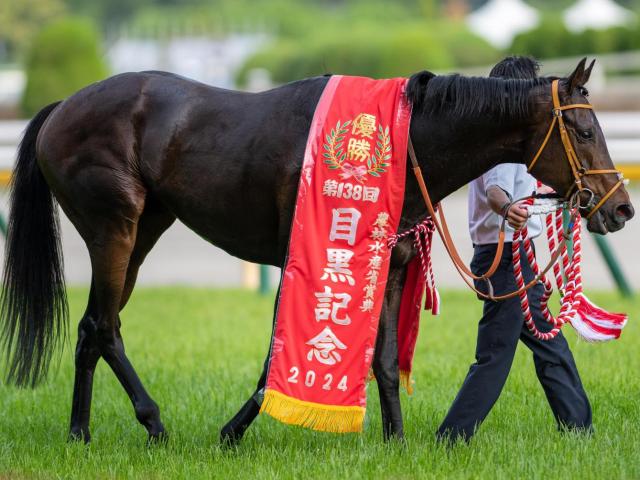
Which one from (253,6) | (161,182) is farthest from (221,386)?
(253,6)

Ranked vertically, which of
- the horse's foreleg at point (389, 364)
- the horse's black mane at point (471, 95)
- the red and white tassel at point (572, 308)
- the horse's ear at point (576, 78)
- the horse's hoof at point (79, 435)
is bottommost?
the horse's hoof at point (79, 435)

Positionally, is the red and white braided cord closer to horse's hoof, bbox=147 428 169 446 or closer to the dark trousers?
the dark trousers

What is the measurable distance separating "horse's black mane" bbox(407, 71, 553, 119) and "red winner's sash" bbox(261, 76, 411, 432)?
3.4 inches

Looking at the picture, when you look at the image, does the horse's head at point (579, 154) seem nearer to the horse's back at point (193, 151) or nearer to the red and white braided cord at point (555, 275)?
the red and white braided cord at point (555, 275)

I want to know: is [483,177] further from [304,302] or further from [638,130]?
[638,130]

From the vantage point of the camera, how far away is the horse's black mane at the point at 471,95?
4.80 metres

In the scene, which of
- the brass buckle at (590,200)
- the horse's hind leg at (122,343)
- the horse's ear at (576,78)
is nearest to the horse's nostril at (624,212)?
the brass buckle at (590,200)

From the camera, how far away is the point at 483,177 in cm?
514

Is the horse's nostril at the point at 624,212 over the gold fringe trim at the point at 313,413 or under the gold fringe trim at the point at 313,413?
over

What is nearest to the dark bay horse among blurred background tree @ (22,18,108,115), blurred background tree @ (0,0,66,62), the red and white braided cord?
the red and white braided cord

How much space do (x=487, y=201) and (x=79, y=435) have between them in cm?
220

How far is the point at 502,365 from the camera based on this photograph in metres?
5.20

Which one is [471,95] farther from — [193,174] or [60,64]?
[60,64]

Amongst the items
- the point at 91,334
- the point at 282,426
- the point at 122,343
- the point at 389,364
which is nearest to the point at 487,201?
the point at 389,364
